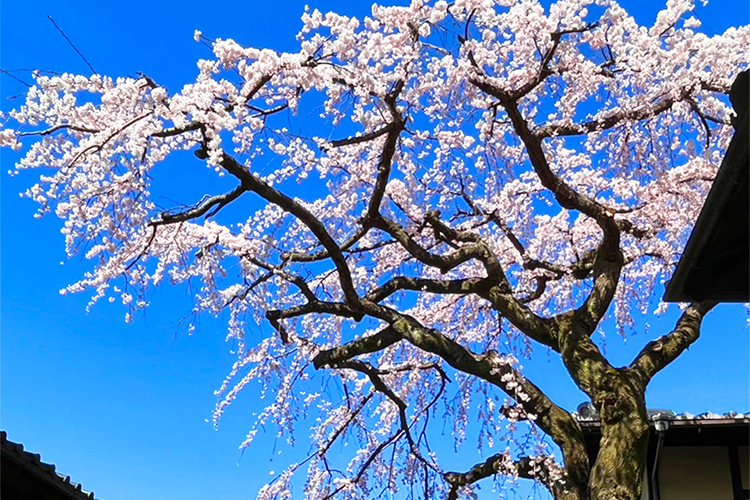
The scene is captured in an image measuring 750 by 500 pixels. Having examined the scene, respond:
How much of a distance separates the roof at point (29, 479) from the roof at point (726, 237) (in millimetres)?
3696

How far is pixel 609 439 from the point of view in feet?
15.6

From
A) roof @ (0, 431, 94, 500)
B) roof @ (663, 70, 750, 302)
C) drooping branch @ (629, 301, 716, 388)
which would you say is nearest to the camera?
roof @ (663, 70, 750, 302)

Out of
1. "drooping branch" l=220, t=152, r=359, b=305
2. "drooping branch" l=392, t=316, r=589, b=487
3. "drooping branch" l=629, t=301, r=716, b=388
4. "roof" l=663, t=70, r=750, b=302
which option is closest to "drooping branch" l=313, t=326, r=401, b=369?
"drooping branch" l=392, t=316, r=589, b=487

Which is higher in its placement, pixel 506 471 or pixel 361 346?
pixel 361 346

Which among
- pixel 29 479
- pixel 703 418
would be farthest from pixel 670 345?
pixel 29 479

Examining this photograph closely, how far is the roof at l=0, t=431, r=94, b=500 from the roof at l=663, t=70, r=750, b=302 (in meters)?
3.70

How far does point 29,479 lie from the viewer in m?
4.64

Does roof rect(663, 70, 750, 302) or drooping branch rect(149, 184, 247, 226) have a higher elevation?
drooping branch rect(149, 184, 247, 226)

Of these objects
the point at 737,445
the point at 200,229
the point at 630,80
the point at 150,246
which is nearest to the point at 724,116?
the point at 630,80

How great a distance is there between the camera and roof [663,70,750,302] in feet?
7.82

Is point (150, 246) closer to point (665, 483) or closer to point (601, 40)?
point (601, 40)

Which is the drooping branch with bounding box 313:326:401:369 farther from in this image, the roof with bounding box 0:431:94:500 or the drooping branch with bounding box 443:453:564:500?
the roof with bounding box 0:431:94:500

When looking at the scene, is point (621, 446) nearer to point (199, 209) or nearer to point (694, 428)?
point (694, 428)

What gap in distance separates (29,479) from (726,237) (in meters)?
4.25
